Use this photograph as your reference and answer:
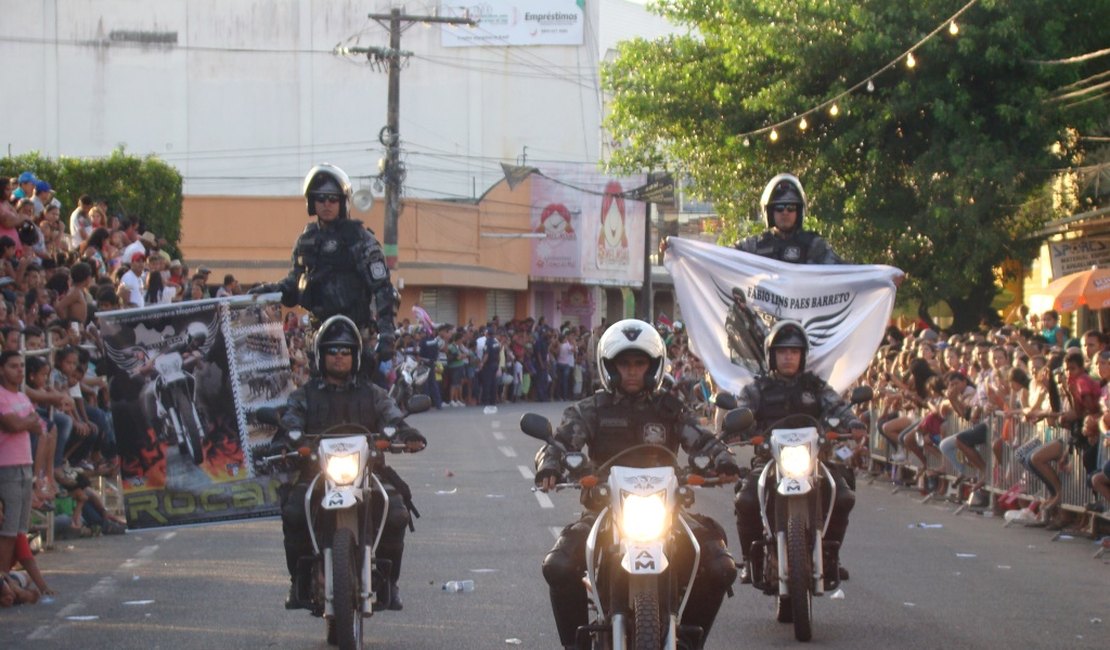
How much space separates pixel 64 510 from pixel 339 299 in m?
5.40

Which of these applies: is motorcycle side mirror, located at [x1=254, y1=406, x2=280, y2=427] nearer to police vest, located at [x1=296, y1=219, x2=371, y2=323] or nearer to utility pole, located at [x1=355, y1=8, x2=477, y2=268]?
police vest, located at [x1=296, y1=219, x2=371, y2=323]

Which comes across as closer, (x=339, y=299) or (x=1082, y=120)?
(x=339, y=299)

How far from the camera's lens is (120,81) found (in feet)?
186

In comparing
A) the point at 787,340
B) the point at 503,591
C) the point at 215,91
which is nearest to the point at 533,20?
the point at 215,91

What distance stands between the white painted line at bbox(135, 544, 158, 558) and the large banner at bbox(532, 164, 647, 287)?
44.4m

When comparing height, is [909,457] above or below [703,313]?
below

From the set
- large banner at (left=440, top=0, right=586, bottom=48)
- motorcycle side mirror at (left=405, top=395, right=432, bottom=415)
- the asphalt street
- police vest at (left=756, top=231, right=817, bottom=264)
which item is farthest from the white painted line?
large banner at (left=440, top=0, right=586, bottom=48)

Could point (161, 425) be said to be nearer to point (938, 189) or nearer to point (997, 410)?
point (997, 410)

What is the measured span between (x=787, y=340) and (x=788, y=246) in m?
1.87

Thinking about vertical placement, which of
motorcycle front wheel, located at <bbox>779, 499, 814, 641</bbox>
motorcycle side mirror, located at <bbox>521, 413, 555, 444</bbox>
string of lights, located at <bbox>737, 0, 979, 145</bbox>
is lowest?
motorcycle front wheel, located at <bbox>779, 499, 814, 641</bbox>

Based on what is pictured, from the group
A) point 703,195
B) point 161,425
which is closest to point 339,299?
point 161,425

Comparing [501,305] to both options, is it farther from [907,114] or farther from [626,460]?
[626,460]

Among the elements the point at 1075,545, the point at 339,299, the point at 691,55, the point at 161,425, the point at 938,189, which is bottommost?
the point at 1075,545

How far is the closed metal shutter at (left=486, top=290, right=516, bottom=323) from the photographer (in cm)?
5556
